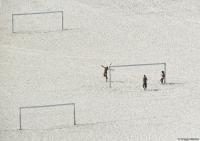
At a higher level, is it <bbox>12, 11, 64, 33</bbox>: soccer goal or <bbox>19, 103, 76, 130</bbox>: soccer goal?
<bbox>12, 11, 64, 33</bbox>: soccer goal

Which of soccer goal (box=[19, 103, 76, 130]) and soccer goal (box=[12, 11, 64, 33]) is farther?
soccer goal (box=[12, 11, 64, 33])

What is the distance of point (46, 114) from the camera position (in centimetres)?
3216

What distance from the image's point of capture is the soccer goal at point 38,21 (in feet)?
125

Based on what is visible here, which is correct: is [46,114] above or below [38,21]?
below

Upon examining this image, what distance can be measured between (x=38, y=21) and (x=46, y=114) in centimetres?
747

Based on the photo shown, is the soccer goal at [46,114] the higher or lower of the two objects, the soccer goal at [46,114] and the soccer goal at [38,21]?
the lower

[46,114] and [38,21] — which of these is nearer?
[46,114]

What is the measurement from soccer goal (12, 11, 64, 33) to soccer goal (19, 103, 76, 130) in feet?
20.4

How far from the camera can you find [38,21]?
38562 mm

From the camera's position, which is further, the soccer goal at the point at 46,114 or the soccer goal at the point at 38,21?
→ the soccer goal at the point at 38,21

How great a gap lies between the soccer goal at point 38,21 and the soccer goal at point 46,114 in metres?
6.23

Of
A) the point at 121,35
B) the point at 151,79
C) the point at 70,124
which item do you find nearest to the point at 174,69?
the point at 151,79

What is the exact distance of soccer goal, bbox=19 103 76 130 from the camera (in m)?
31.8

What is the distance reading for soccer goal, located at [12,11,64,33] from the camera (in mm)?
37969
